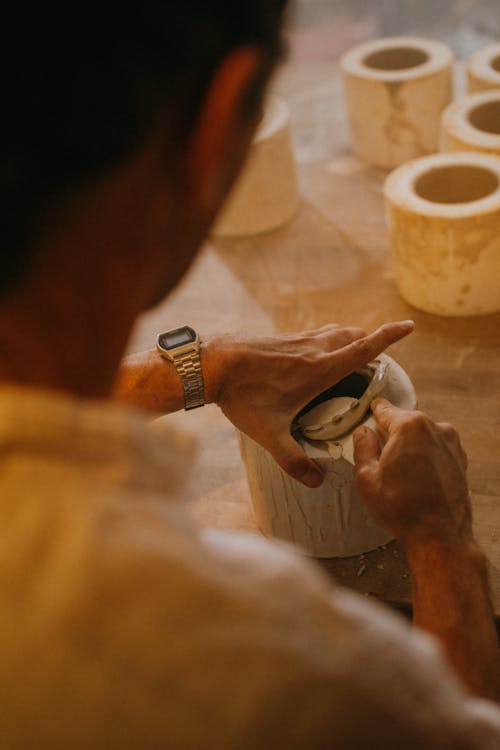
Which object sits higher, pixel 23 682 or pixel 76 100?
pixel 76 100

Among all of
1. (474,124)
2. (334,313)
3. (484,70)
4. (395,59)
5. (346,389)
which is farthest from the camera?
(395,59)

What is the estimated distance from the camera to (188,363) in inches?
52.3

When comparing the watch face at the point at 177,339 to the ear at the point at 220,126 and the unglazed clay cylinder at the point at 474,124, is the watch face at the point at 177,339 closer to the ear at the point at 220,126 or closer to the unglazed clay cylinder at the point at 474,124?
the ear at the point at 220,126

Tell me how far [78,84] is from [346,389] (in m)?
1.01

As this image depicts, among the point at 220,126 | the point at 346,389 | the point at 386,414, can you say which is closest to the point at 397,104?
the point at 346,389

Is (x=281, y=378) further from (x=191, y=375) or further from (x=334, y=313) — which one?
(x=334, y=313)

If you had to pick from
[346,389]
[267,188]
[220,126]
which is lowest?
[267,188]

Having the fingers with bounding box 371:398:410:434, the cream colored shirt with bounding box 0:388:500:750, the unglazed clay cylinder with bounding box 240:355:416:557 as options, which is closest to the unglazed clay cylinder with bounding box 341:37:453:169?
the unglazed clay cylinder with bounding box 240:355:416:557

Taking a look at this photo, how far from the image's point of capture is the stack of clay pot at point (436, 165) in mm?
1807

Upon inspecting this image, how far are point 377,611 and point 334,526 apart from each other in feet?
2.84

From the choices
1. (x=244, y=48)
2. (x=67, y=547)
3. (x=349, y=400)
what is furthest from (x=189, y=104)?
(x=349, y=400)

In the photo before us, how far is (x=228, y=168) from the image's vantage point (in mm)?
519

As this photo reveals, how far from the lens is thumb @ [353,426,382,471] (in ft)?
3.88

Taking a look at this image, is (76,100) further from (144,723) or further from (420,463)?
(420,463)
